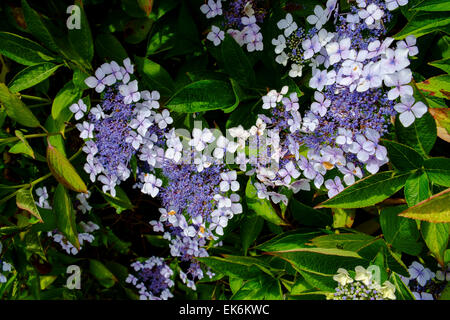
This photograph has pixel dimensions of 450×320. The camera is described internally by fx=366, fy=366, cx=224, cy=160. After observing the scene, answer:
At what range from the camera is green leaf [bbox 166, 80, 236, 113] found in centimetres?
122

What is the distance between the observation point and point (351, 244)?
1.33 m

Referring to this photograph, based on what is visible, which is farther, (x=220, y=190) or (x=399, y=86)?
(x=220, y=190)

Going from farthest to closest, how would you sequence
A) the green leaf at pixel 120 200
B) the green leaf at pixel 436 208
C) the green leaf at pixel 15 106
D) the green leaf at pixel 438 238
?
the green leaf at pixel 120 200 → the green leaf at pixel 15 106 → the green leaf at pixel 438 238 → the green leaf at pixel 436 208

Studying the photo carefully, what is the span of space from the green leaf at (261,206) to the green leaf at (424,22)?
0.71 m

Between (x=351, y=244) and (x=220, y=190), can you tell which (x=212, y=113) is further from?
(x=351, y=244)

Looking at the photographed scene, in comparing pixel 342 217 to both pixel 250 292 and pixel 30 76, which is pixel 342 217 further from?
pixel 30 76

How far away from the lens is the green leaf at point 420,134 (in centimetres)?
106

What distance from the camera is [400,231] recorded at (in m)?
1.25

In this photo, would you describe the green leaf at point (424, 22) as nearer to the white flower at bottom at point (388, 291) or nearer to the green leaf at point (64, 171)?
the white flower at bottom at point (388, 291)

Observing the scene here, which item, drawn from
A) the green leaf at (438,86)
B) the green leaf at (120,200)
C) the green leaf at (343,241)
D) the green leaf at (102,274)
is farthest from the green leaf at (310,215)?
the green leaf at (102,274)

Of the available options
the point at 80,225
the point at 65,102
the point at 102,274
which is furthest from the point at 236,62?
the point at 102,274

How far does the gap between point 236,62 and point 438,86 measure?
64 cm
